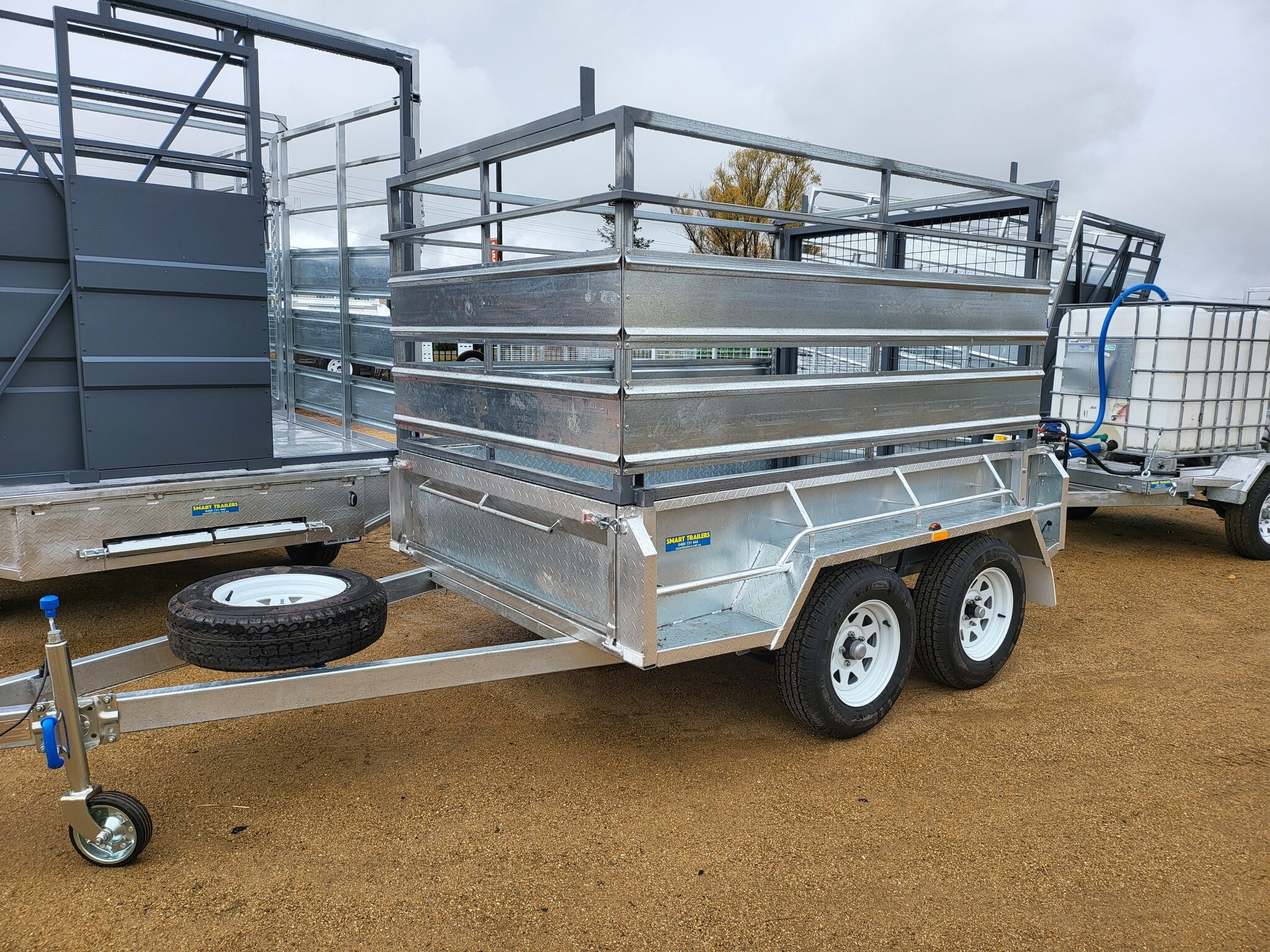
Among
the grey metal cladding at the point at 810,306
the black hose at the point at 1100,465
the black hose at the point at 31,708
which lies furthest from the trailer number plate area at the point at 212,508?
the black hose at the point at 1100,465

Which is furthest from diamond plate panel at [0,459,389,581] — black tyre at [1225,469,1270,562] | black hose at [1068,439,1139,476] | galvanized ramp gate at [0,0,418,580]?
black tyre at [1225,469,1270,562]

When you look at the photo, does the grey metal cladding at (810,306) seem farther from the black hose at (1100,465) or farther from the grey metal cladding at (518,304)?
the black hose at (1100,465)

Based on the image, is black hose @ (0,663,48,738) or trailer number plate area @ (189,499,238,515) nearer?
black hose @ (0,663,48,738)

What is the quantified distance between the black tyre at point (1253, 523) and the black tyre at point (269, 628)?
277 inches

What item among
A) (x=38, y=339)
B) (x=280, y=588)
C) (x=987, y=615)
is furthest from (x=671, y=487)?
(x=38, y=339)

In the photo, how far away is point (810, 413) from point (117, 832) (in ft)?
9.39

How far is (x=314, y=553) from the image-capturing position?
6332mm

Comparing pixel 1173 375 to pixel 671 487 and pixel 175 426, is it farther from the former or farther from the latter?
pixel 175 426

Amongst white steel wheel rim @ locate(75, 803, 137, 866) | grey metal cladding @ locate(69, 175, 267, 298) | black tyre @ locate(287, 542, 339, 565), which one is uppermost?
grey metal cladding @ locate(69, 175, 267, 298)

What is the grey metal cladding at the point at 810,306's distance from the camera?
10.8 ft

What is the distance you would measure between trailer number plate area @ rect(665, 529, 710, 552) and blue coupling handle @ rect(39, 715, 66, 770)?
2.02 metres

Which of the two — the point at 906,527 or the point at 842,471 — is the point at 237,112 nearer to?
the point at 842,471

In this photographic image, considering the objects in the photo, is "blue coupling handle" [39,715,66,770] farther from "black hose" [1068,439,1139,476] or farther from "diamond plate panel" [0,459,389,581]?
"black hose" [1068,439,1139,476]

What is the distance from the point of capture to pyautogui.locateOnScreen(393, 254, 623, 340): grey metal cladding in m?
3.28
